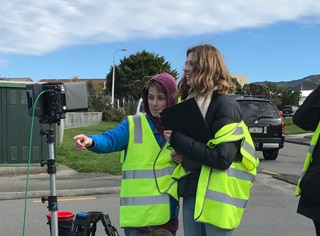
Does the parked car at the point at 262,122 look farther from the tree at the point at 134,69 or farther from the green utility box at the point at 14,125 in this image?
the tree at the point at 134,69

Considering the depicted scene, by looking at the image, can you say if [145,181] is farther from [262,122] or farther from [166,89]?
[262,122]

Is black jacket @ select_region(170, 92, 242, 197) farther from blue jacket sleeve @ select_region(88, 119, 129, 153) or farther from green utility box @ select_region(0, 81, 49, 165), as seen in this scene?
green utility box @ select_region(0, 81, 49, 165)

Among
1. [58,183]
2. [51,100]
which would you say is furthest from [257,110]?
[51,100]

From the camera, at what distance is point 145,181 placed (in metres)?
2.91

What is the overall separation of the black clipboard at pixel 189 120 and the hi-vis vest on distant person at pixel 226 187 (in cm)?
8

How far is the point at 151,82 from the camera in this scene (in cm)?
301

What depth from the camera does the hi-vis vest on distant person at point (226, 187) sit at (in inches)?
100

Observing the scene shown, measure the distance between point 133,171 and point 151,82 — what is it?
631mm

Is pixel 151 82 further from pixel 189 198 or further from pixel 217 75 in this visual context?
pixel 189 198

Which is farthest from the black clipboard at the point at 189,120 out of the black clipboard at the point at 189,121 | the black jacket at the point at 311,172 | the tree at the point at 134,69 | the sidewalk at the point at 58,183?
the tree at the point at 134,69

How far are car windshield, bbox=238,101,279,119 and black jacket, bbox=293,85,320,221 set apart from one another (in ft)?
29.8

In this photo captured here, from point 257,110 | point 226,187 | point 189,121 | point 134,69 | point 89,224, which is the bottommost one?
point 89,224

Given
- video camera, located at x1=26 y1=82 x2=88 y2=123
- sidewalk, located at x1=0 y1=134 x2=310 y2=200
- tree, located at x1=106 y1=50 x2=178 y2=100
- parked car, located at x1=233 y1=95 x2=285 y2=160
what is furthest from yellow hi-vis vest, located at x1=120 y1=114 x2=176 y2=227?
tree, located at x1=106 y1=50 x2=178 y2=100

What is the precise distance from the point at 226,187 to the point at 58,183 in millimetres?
6705
